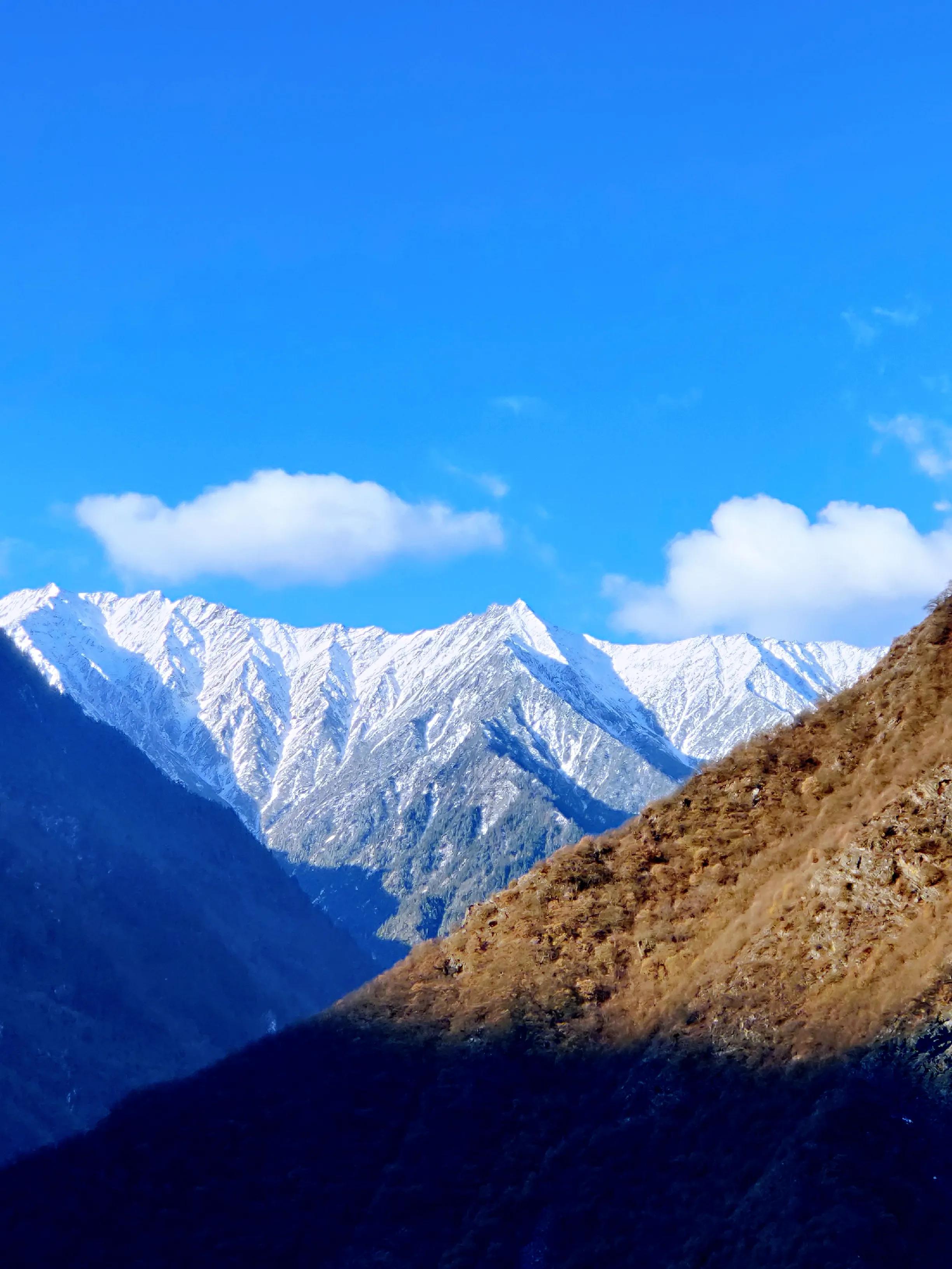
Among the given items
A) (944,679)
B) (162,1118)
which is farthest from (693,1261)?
(162,1118)

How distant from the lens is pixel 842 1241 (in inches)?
1141

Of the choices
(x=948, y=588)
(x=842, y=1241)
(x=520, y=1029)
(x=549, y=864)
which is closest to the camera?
(x=842, y=1241)

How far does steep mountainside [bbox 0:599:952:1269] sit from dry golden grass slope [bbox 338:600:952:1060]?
0.36 feet

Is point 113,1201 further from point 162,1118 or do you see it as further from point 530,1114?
A: point 530,1114

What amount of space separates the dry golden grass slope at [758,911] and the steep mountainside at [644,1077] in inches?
4.3

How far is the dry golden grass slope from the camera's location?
1439 inches

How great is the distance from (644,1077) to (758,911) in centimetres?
652

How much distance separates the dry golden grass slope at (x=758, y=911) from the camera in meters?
36.6

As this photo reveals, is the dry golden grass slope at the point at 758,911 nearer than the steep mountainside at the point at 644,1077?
No

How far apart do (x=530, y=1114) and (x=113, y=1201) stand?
16.7 meters

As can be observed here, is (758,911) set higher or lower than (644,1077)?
higher

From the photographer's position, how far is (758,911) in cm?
4222

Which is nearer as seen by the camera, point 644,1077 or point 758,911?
point 644,1077

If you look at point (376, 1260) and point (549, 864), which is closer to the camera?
point (376, 1260)
